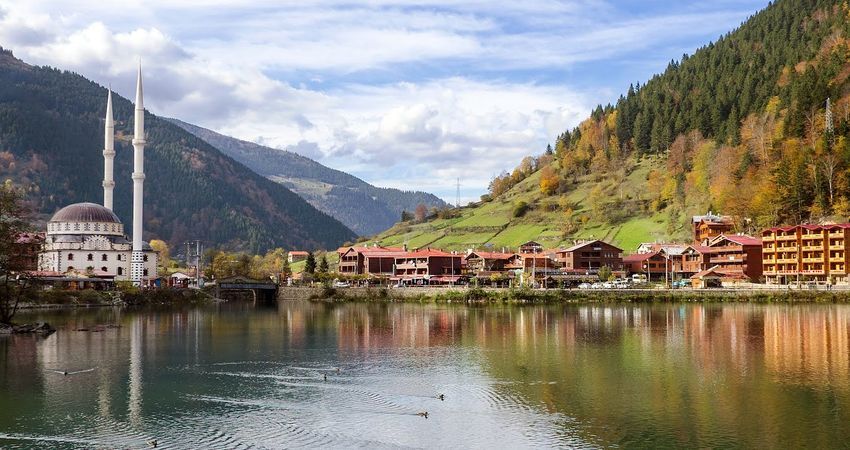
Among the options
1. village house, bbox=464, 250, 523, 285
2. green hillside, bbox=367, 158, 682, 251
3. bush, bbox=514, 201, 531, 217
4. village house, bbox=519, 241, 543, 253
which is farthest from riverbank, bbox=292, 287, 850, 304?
bush, bbox=514, 201, 531, 217

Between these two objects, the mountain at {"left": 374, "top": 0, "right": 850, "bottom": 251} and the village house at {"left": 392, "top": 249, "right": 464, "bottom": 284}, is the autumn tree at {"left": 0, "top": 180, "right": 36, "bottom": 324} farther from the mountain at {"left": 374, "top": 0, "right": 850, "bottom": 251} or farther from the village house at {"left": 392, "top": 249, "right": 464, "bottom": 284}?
the mountain at {"left": 374, "top": 0, "right": 850, "bottom": 251}

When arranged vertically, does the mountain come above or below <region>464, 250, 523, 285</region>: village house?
above

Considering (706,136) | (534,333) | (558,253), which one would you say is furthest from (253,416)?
(706,136)

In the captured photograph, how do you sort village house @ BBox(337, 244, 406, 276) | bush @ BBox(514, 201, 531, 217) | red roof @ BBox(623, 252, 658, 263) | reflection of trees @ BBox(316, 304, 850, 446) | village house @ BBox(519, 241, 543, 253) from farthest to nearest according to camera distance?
bush @ BBox(514, 201, 531, 217) → village house @ BBox(337, 244, 406, 276) → village house @ BBox(519, 241, 543, 253) → red roof @ BBox(623, 252, 658, 263) → reflection of trees @ BBox(316, 304, 850, 446)

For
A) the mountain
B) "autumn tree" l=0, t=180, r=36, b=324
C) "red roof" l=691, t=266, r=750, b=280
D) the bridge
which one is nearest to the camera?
"autumn tree" l=0, t=180, r=36, b=324

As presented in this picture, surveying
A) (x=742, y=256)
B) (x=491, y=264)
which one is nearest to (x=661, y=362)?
(x=742, y=256)

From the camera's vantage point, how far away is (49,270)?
399 feet

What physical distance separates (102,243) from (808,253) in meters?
101

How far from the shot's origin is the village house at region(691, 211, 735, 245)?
12506 cm

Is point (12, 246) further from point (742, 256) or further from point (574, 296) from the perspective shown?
point (742, 256)

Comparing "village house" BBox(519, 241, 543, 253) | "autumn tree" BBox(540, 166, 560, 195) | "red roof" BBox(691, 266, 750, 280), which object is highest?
"autumn tree" BBox(540, 166, 560, 195)

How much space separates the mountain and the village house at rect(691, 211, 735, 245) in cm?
229

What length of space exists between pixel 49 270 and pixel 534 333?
85.7m

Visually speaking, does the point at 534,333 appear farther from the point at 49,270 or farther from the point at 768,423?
the point at 49,270
